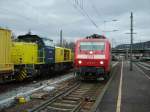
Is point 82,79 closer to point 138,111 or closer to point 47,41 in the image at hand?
point 47,41

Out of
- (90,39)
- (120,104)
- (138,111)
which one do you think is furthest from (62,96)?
(90,39)

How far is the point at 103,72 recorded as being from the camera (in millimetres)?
19766

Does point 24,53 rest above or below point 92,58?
above

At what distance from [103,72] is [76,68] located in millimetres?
1927

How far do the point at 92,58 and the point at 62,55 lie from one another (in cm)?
975

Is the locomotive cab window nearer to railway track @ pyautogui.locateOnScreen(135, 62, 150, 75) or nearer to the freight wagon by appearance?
the freight wagon

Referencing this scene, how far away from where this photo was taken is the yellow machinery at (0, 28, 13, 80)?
15.0 metres

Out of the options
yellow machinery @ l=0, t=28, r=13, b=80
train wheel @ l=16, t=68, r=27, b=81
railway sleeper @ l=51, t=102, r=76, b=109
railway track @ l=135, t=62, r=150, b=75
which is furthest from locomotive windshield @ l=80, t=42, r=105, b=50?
railway track @ l=135, t=62, r=150, b=75

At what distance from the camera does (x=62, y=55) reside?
29562 millimetres

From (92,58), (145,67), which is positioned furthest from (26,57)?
(145,67)

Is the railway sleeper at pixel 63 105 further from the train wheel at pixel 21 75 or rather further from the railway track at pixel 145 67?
the railway track at pixel 145 67

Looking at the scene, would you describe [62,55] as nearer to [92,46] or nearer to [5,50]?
[92,46]

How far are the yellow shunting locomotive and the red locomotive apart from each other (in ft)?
10.4

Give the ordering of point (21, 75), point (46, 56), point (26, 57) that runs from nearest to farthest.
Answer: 1. point (21, 75)
2. point (26, 57)
3. point (46, 56)
